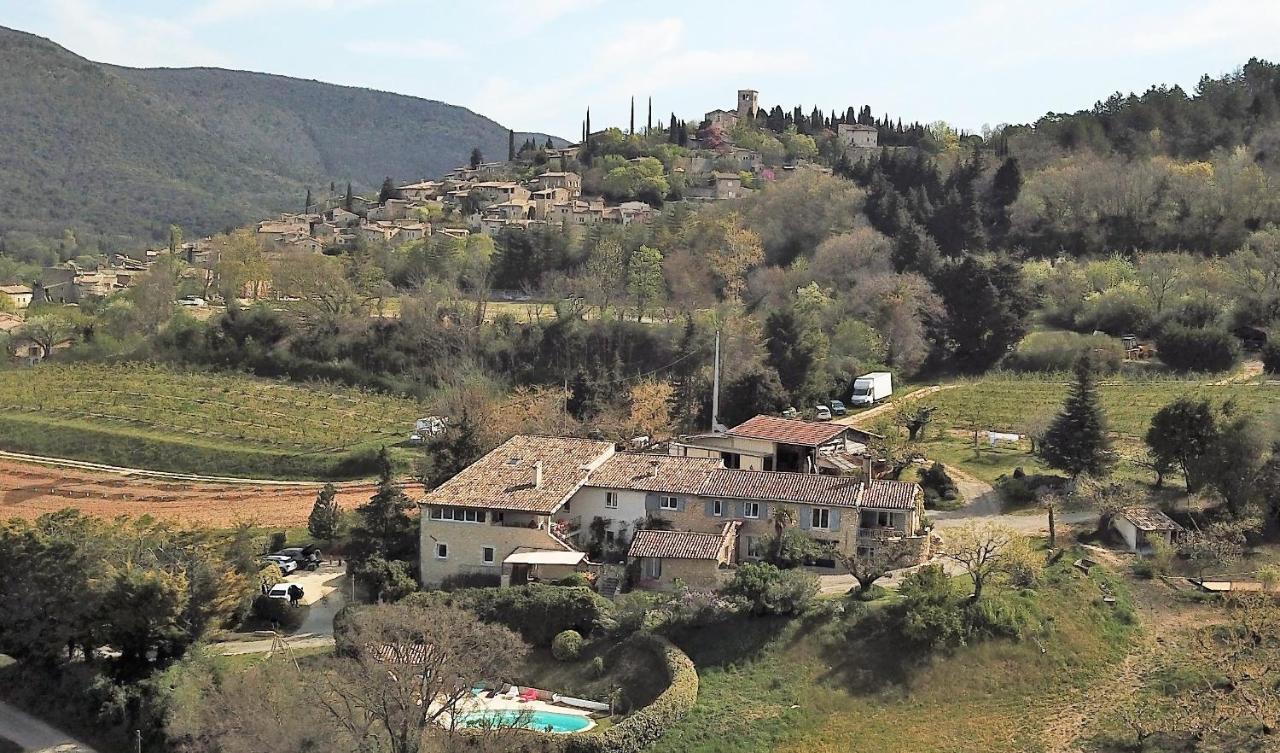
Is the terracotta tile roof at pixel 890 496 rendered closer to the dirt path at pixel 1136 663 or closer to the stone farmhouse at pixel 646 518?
the stone farmhouse at pixel 646 518

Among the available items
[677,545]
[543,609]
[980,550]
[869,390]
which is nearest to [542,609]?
[543,609]

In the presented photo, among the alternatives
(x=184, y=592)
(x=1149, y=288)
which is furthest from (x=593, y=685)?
(x=1149, y=288)

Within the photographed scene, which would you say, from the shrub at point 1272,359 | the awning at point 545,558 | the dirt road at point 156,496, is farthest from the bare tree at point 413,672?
the shrub at point 1272,359

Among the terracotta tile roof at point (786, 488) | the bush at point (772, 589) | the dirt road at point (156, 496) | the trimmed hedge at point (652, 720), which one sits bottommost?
the dirt road at point (156, 496)

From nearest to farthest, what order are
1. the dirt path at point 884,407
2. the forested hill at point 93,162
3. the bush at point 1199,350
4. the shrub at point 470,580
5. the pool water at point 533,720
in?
the pool water at point 533,720 < the shrub at point 470,580 < the dirt path at point 884,407 < the bush at point 1199,350 < the forested hill at point 93,162

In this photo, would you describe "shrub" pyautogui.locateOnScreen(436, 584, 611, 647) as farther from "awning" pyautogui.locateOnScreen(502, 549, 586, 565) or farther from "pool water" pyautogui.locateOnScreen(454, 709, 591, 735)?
"pool water" pyautogui.locateOnScreen(454, 709, 591, 735)

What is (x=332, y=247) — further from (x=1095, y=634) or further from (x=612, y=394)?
(x=1095, y=634)

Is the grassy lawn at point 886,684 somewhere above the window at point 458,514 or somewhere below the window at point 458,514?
below
